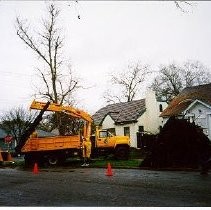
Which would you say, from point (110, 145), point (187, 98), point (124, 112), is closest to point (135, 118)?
point (124, 112)

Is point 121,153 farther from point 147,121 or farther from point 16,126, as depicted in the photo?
point 16,126

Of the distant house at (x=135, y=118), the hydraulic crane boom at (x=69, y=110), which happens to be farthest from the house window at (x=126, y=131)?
the hydraulic crane boom at (x=69, y=110)

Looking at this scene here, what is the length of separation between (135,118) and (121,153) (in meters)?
15.4

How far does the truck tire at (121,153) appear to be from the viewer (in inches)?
1121

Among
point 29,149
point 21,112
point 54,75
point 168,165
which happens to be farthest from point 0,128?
point 168,165

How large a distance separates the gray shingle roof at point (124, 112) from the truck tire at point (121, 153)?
48.8ft

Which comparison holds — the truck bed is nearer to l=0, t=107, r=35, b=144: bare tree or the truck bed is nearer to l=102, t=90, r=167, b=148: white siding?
l=102, t=90, r=167, b=148: white siding

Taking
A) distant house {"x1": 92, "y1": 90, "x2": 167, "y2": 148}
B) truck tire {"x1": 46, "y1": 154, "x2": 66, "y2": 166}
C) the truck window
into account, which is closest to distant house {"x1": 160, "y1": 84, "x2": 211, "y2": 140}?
distant house {"x1": 92, "y1": 90, "x2": 167, "y2": 148}

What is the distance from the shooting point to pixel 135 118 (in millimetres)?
43562

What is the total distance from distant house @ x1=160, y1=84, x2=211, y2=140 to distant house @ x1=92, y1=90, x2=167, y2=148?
268 centimetres

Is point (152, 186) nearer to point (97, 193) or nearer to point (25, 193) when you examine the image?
point (97, 193)

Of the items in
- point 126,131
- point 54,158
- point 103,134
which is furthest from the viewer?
point 126,131

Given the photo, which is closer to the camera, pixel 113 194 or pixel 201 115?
pixel 113 194

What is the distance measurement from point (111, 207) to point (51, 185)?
5558 mm
